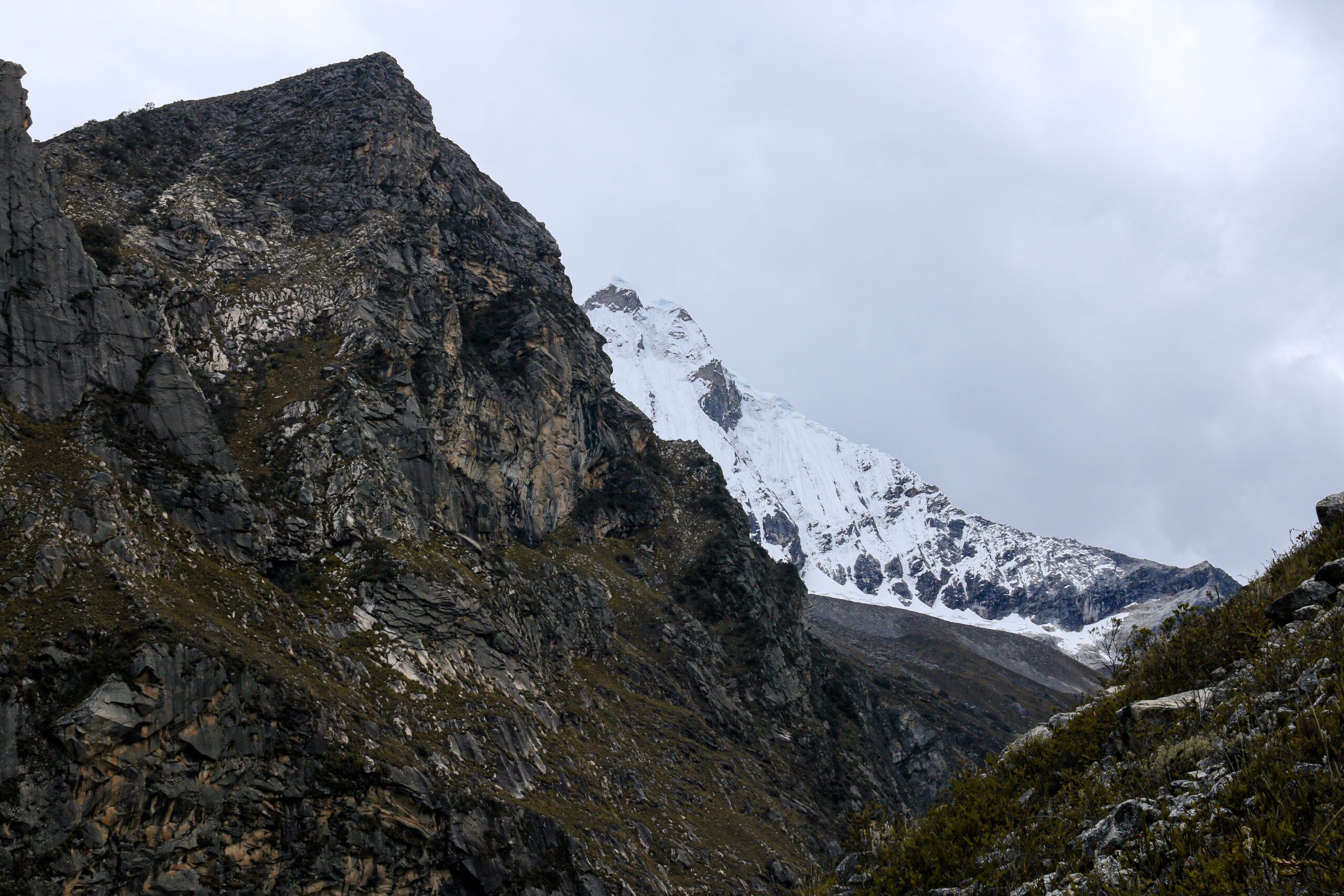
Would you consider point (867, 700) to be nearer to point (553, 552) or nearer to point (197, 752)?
point (553, 552)

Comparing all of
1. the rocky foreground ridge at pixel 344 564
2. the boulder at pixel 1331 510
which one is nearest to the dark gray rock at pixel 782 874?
the rocky foreground ridge at pixel 344 564

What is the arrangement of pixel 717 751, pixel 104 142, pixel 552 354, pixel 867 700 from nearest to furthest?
1. pixel 104 142
2. pixel 717 751
3. pixel 552 354
4. pixel 867 700

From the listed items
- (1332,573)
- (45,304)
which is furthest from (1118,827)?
(45,304)

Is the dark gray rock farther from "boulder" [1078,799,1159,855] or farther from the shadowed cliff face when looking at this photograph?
"boulder" [1078,799,1159,855]

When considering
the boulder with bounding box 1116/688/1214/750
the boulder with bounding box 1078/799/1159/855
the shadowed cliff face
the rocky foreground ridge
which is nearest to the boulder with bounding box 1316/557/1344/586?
the boulder with bounding box 1116/688/1214/750

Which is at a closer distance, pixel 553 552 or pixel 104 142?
pixel 104 142

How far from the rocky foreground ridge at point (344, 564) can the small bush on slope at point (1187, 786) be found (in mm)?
6163

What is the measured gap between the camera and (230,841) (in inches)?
1106

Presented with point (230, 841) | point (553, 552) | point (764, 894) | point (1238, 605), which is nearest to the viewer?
point (1238, 605)

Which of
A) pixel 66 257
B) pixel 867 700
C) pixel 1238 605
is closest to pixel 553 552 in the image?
pixel 66 257

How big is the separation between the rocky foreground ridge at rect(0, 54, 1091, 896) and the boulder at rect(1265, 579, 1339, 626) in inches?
339

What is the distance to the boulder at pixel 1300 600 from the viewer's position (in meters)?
10.1

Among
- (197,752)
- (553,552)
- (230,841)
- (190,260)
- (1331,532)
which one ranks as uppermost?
(190,260)

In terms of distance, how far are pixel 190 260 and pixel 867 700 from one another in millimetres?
103249
